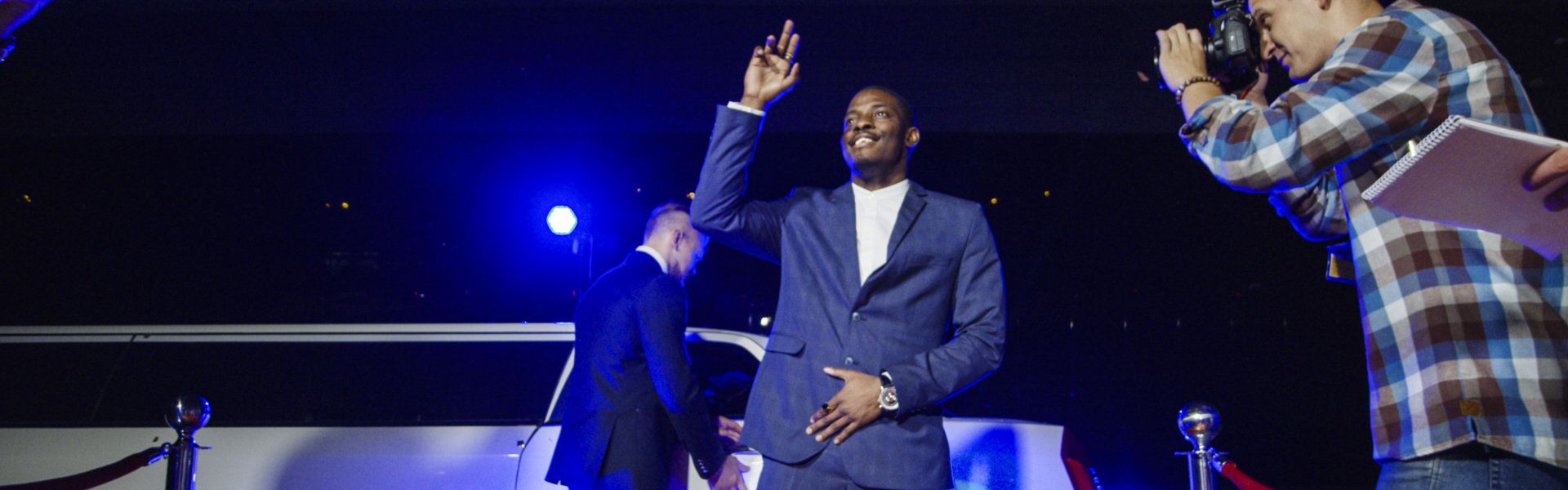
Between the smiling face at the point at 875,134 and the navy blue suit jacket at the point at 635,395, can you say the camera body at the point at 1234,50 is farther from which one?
the navy blue suit jacket at the point at 635,395

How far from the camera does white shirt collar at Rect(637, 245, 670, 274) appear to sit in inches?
109

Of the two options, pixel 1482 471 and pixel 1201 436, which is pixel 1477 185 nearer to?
pixel 1482 471

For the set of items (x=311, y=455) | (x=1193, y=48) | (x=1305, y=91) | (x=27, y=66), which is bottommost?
(x=311, y=455)

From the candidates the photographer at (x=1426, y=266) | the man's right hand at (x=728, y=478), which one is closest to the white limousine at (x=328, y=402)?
the man's right hand at (x=728, y=478)

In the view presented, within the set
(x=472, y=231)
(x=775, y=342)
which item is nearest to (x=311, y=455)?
(x=775, y=342)

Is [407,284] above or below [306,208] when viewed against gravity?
below

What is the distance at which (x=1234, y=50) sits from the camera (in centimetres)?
Answer: 134

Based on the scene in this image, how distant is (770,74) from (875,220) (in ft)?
1.25

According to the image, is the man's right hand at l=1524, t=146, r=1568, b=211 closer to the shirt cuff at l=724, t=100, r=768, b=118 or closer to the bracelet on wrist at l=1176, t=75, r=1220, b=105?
the bracelet on wrist at l=1176, t=75, r=1220, b=105

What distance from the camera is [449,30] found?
6516 mm

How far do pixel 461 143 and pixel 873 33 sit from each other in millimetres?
3579

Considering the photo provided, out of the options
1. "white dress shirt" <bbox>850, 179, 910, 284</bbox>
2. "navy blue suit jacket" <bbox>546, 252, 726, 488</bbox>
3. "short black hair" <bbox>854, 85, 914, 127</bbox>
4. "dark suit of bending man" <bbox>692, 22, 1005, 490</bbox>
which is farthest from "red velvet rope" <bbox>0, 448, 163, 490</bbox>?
"short black hair" <bbox>854, 85, 914, 127</bbox>

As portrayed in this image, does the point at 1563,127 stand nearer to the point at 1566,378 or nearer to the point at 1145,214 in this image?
the point at 1145,214

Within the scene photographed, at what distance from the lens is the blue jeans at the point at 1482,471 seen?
95cm
